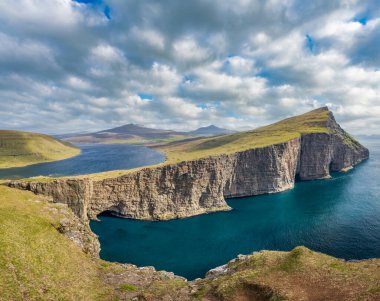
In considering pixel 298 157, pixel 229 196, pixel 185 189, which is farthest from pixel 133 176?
pixel 298 157

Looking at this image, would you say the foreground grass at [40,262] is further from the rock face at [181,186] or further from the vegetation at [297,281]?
the rock face at [181,186]

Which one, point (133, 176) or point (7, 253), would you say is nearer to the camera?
point (7, 253)

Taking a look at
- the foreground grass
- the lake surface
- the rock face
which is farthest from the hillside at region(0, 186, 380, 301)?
the rock face

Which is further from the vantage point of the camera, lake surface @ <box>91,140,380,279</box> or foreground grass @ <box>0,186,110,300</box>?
lake surface @ <box>91,140,380,279</box>

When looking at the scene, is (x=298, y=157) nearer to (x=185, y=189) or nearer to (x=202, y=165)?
(x=202, y=165)

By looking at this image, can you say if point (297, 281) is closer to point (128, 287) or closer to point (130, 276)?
point (128, 287)

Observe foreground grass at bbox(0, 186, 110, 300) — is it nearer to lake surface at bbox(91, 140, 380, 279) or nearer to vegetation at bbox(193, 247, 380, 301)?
vegetation at bbox(193, 247, 380, 301)

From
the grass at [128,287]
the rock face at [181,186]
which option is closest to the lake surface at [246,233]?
the rock face at [181,186]
